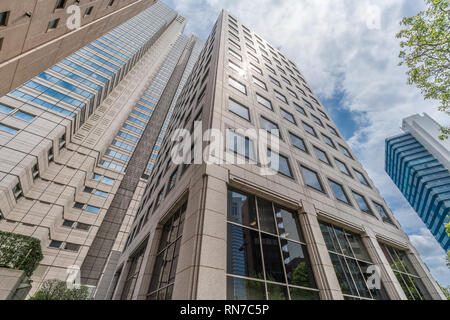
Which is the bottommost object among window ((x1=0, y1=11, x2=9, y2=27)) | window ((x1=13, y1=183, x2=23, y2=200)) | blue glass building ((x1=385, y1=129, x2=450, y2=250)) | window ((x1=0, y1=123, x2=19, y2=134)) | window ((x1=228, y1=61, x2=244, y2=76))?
window ((x1=0, y1=11, x2=9, y2=27))

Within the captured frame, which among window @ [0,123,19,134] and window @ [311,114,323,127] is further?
window @ [0,123,19,134]

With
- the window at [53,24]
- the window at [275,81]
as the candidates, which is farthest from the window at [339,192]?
the window at [53,24]

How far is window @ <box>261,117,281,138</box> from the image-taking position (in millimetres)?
14314

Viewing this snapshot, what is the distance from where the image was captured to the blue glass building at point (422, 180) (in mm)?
73188

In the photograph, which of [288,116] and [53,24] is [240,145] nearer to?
[288,116]

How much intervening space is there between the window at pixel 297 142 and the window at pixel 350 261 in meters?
6.28

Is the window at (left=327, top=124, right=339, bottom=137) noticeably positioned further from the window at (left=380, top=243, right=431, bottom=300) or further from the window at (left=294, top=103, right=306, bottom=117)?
the window at (left=380, top=243, right=431, bottom=300)

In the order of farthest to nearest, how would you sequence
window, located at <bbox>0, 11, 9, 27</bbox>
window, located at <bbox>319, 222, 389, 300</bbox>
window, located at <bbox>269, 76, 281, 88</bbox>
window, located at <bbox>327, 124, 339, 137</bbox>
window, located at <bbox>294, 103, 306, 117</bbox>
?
window, located at <bbox>327, 124, 339, 137</bbox>
window, located at <bbox>269, 76, 281, 88</bbox>
window, located at <bbox>294, 103, 306, 117</bbox>
window, located at <bbox>319, 222, 389, 300</bbox>
window, located at <bbox>0, 11, 9, 27</bbox>

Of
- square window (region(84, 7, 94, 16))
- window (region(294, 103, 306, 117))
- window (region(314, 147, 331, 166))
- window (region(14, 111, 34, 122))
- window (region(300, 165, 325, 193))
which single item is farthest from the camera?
window (region(14, 111, 34, 122))

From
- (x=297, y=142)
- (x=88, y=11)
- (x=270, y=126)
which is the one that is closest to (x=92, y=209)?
(x=88, y=11)

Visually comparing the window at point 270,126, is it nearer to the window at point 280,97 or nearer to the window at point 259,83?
the window at point 259,83

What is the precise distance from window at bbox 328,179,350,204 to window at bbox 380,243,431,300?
13.7ft

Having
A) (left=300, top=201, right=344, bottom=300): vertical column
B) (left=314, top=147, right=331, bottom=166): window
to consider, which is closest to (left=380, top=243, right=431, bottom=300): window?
(left=314, top=147, right=331, bottom=166): window
